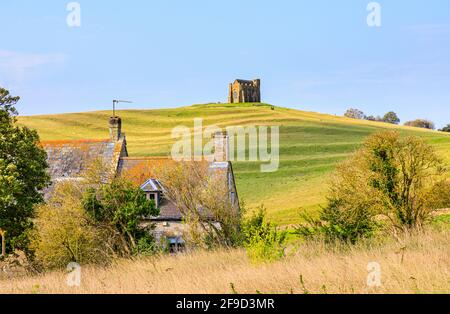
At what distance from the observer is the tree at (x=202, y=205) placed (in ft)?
86.1

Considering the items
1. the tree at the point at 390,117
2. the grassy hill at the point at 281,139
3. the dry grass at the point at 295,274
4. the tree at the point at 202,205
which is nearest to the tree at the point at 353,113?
the tree at the point at 390,117

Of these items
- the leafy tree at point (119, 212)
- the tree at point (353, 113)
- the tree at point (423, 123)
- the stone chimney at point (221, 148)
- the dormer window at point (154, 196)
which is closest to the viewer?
the leafy tree at point (119, 212)

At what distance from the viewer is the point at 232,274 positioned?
14.1 metres

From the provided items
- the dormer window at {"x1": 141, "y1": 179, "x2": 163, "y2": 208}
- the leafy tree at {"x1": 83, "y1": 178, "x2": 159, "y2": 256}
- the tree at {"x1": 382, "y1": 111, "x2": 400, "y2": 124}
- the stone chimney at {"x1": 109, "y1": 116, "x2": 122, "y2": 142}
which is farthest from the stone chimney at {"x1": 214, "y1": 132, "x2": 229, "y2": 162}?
the tree at {"x1": 382, "y1": 111, "x2": 400, "y2": 124}

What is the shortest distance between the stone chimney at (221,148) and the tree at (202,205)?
921 centimetres

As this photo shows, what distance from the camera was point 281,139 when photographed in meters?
96.0

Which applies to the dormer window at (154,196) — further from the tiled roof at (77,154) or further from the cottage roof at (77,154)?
the cottage roof at (77,154)

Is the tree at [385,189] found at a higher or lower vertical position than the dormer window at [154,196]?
higher

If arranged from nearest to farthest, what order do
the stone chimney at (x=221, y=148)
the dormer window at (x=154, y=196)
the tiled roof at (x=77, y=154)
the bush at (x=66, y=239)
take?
the bush at (x=66, y=239) < the dormer window at (x=154, y=196) < the stone chimney at (x=221, y=148) < the tiled roof at (x=77, y=154)

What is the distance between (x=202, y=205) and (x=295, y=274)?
50.2ft

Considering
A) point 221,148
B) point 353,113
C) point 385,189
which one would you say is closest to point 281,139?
point 221,148

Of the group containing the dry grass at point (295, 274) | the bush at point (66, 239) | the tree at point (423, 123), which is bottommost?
the bush at point (66, 239)

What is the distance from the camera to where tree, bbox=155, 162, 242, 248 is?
26258mm
